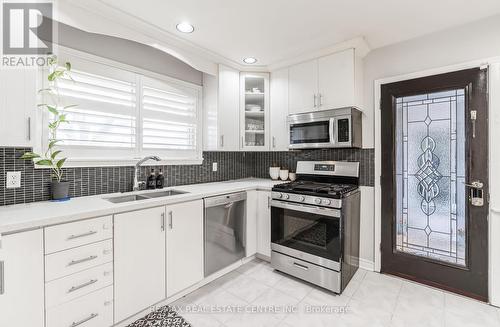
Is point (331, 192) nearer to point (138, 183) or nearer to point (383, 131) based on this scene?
point (383, 131)

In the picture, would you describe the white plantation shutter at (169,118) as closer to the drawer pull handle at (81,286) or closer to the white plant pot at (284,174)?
the white plant pot at (284,174)

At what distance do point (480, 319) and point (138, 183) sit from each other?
312cm

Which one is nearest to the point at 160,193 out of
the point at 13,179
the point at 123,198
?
the point at 123,198

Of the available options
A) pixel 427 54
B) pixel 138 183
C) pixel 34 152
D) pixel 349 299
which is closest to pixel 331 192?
pixel 349 299

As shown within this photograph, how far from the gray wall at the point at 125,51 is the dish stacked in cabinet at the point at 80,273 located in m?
1.56

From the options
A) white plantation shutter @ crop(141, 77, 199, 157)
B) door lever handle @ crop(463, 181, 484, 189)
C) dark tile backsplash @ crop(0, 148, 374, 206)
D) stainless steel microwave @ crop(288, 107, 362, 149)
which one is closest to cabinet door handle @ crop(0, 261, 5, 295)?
dark tile backsplash @ crop(0, 148, 374, 206)

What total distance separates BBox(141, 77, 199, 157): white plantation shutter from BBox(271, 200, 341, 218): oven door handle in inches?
50.8

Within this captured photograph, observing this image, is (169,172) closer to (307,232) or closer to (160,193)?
(160,193)

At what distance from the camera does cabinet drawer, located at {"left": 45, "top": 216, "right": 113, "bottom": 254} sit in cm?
135

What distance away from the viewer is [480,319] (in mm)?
1795

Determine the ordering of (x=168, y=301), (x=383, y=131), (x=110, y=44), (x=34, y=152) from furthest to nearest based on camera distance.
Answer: (x=383, y=131), (x=110, y=44), (x=168, y=301), (x=34, y=152)

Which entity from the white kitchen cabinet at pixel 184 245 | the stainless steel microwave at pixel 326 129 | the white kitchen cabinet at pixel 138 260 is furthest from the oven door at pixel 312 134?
the white kitchen cabinet at pixel 138 260

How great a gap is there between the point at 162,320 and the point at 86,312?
21.6 inches

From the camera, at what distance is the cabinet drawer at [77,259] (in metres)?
1.36
